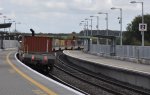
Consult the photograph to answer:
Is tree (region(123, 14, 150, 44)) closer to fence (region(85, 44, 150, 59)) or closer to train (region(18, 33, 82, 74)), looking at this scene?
fence (region(85, 44, 150, 59))

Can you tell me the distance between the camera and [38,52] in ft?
120

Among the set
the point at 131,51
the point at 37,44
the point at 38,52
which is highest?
the point at 37,44

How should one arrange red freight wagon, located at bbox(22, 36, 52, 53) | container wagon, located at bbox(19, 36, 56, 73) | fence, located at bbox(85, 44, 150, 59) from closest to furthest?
container wagon, located at bbox(19, 36, 56, 73) → red freight wagon, located at bbox(22, 36, 52, 53) → fence, located at bbox(85, 44, 150, 59)

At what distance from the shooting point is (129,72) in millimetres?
30609

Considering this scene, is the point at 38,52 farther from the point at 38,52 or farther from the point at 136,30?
the point at 136,30

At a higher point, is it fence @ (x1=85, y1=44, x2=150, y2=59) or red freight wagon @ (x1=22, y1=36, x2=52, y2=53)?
red freight wagon @ (x1=22, y1=36, x2=52, y2=53)

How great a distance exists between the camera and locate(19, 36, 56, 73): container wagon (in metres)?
35.8

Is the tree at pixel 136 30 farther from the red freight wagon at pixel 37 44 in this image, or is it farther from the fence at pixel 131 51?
the red freight wagon at pixel 37 44

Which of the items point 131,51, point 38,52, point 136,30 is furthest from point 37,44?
point 136,30

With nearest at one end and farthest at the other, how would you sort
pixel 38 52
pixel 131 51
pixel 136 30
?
pixel 38 52 → pixel 131 51 → pixel 136 30

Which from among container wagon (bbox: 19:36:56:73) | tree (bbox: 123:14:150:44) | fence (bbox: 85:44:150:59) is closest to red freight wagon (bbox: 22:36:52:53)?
container wagon (bbox: 19:36:56:73)

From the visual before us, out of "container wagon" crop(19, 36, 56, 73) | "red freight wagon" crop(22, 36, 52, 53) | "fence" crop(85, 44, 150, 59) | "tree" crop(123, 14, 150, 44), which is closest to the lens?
"container wagon" crop(19, 36, 56, 73)

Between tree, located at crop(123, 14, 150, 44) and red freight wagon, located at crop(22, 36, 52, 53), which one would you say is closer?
red freight wagon, located at crop(22, 36, 52, 53)

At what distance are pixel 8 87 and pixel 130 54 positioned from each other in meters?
37.2
